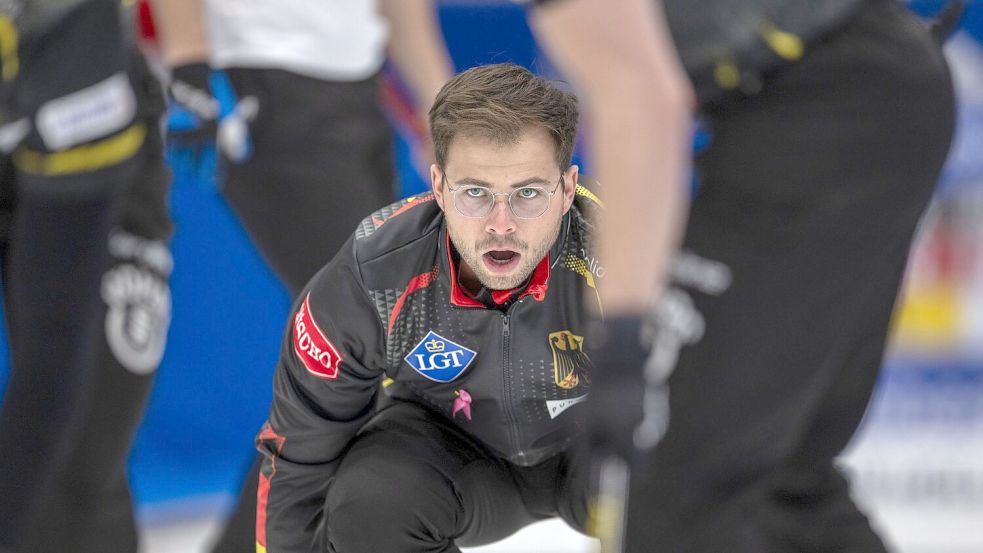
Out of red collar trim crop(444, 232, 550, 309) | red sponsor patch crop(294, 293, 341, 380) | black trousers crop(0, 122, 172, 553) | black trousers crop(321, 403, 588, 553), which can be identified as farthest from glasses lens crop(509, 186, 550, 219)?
black trousers crop(0, 122, 172, 553)

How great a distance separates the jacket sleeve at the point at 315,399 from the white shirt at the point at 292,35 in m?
0.77

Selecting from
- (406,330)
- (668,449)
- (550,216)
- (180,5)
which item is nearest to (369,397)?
(406,330)

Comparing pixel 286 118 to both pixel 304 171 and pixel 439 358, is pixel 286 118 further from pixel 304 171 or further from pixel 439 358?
pixel 439 358

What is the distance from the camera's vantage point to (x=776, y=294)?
1790mm

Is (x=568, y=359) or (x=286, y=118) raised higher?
(x=286, y=118)

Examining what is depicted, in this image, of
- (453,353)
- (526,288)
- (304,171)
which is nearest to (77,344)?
(304,171)

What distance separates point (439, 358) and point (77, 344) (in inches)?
29.4

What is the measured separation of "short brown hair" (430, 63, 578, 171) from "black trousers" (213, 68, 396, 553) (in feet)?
2.29

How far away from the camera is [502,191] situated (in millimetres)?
1966

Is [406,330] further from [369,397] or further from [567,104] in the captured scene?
[567,104]

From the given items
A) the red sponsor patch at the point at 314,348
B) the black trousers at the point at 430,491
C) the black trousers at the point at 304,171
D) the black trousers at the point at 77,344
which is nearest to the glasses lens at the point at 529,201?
the red sponsor patch at the point at 314,348

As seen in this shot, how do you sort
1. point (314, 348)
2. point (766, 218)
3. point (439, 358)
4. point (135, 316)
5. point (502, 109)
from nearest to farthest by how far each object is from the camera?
point (766, 218)
point (502, 109)
point (314, 348)
point (439, 358)
point (135, 316)

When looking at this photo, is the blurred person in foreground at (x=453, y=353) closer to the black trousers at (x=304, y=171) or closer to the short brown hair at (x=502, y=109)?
the short brown hair at (x=502, y=109)

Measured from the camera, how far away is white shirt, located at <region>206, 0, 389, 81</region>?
2740 millimetres
